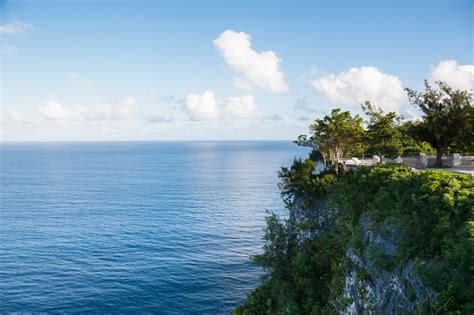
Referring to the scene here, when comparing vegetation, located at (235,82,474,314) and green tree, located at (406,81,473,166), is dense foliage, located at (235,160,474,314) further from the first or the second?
green tree, located at (406,81,473,166)

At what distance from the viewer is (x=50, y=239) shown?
204ft

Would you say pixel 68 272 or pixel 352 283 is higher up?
pixel 352 283

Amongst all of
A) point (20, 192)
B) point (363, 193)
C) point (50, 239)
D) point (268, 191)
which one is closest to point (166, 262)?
point (50, 239)

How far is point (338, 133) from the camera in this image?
43500 mm

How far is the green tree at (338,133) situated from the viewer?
142 feet

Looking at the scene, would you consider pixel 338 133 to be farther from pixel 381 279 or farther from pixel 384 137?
pixel 381 279

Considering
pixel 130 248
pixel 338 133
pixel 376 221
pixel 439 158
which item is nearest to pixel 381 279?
pixel 376 221

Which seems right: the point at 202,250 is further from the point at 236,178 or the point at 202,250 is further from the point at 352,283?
the point at 236,178

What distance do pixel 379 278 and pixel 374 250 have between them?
1.66 m

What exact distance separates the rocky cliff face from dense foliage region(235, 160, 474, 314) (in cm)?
32

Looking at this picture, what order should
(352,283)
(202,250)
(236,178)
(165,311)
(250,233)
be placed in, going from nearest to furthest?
(352,283) → (165,311) → (202,250) → (250,233) → (236,178)

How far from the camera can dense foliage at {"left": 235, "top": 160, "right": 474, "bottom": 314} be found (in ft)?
52.7

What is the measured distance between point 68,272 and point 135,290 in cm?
1148

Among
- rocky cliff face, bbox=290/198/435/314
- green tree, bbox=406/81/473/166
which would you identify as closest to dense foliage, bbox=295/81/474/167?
green tree, bbox=406/81/473/166
